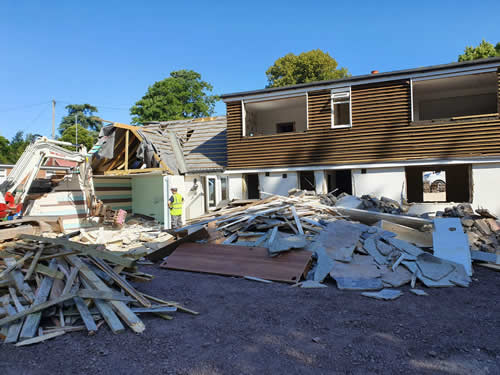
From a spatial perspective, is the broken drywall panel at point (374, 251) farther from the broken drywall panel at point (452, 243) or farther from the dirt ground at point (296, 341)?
the dirt ground at point (296, 341)

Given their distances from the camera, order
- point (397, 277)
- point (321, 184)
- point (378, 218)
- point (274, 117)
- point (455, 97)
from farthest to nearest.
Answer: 1. point (274, 117)
2. point (455, 97)
3. point (321, 184)
4. point (378, 218)
5. point (397, 277)

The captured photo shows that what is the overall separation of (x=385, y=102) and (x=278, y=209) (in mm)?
7368

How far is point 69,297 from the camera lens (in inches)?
173

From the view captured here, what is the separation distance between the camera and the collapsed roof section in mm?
14695

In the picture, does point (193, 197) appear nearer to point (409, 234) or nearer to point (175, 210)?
point (175, 210)

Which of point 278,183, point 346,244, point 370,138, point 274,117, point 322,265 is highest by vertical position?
point 274,117

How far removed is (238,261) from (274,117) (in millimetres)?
12642

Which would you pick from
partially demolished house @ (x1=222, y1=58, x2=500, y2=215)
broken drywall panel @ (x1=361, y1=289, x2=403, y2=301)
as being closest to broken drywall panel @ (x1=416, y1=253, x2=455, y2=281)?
broken drywall panel @ (x1=361, y1=289, x2=403, y2=301)

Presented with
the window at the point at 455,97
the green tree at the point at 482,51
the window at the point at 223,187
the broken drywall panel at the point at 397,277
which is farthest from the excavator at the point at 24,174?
the green tree at the point at 482,51

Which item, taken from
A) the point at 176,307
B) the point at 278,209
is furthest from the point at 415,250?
the point at 176,307

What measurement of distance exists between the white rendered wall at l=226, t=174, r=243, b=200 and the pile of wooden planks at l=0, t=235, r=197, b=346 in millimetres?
10020

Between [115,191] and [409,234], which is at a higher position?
[115,191]

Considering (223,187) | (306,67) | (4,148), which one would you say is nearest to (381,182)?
(223,187)

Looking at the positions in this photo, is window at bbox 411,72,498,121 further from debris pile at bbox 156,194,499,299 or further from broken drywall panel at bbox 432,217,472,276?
broken drywall panel at bbox 432,217,472,276
